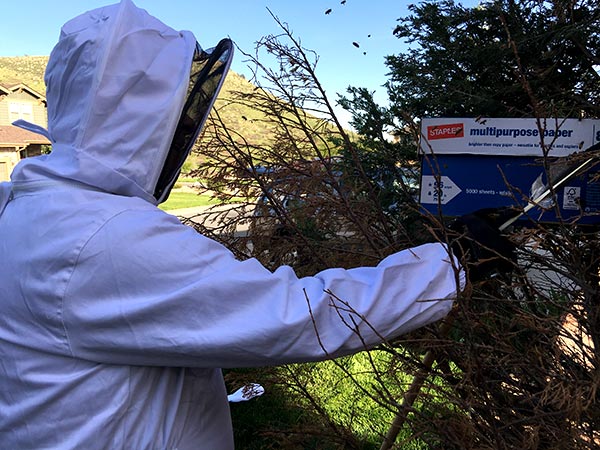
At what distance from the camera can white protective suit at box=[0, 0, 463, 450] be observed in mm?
1166

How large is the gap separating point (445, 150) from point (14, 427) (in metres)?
2.45

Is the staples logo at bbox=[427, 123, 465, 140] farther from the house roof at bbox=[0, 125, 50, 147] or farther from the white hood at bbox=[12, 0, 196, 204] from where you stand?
the house roof at bbox=[0, 125, 50, 147]

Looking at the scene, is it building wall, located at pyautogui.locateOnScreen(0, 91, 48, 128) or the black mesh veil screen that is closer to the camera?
the black mesh veil screen

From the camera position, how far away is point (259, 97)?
86.1 inches

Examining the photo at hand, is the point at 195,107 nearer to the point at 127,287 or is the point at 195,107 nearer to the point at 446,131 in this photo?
the point at 127,287

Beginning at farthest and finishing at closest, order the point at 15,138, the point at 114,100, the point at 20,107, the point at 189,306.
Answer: the point at 20,107, the point at 15,138, the point at 114,100, the point at 189,306

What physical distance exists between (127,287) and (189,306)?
0.49 feet

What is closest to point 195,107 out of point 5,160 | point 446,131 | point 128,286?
point 128,286

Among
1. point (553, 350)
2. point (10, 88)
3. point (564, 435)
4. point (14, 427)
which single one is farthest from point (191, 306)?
point (10, 88)

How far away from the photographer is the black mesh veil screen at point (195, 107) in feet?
5.20

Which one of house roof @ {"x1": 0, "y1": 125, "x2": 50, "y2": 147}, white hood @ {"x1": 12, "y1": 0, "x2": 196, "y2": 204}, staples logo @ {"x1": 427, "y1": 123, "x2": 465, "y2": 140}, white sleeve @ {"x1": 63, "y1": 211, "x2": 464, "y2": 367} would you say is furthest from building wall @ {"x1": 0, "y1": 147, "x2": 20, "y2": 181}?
white sleeve @ {"x1": 63, "y1": 211, "x2": 464, "y2": 367}

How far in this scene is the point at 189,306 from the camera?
3.80 ft

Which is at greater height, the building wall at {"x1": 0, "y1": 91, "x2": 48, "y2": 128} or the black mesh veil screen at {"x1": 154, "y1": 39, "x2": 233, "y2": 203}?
the building wall at {"x1": 0, "y1": 91, "x2": 48, "y2": 128}

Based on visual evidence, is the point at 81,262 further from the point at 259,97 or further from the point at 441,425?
the point at 259,97
